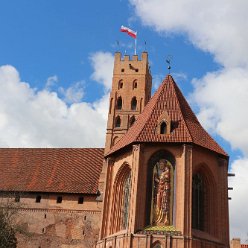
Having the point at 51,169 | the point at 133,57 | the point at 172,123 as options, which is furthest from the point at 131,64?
the point at 172,123

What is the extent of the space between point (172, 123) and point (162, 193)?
446 centimetres

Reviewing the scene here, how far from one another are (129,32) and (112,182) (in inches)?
829

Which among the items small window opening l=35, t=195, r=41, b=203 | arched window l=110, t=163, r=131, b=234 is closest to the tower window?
small window opening l=35, t=195, r=41, b=203

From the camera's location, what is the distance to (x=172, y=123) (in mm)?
25062

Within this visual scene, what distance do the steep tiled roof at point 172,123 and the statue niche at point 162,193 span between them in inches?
61.2

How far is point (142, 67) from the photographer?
4266 centimetres

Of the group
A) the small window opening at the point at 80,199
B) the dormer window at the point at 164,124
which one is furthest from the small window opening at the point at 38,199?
the dormer window at the point at 164,124

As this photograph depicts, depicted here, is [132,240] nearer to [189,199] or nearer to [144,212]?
[144,212]

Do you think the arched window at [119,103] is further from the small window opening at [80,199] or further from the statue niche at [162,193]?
the statue niche at [162,193]

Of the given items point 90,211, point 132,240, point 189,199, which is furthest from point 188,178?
point 90,211

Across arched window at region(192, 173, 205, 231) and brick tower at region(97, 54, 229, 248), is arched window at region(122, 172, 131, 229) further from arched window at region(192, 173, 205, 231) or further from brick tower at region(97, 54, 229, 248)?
arched window at region(192, 173, 205, 231)

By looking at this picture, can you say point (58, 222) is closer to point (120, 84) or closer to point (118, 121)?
point (118, 121)

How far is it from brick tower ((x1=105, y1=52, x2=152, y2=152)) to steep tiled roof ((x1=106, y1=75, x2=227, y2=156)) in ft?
37.5

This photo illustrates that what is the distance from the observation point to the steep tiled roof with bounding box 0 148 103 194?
117ft
